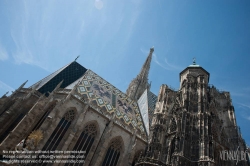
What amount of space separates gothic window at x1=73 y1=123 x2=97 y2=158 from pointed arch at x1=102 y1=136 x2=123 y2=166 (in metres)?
1.67

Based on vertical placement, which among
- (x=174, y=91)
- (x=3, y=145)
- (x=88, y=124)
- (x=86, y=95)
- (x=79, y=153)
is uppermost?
(x=174, y=91)

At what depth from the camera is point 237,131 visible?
18.3 m

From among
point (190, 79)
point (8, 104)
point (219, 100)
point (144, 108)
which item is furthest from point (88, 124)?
point (219, 100)

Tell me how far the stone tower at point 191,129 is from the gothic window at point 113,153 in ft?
7.37

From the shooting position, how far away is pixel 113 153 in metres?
15.1

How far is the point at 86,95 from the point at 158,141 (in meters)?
7.75

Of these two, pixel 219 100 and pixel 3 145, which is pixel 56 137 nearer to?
pixel 3 145

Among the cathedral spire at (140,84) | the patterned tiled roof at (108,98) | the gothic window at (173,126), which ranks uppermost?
the cathedral spire at (140,84)

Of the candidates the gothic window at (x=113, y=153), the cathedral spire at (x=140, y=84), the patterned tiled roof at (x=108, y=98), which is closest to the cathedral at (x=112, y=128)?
the gothic window at (x=113, y=153)

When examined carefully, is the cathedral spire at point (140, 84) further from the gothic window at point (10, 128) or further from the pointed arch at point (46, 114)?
the gothic window at point (10, 128)

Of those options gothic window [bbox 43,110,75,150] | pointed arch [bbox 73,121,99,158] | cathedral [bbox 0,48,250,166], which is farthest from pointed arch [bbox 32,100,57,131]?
pointed arch [bbox 73,121,99,158]

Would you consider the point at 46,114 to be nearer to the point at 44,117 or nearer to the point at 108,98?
the point at 44,117

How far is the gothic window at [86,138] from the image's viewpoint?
45.7 ft

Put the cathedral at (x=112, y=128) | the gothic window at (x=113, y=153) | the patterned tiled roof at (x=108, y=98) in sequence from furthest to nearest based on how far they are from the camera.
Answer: the patterned tiled roof at (x=108, y=98) → the gothic window at (x=113, y=153) → the cathedral at (x=112, y=128)
